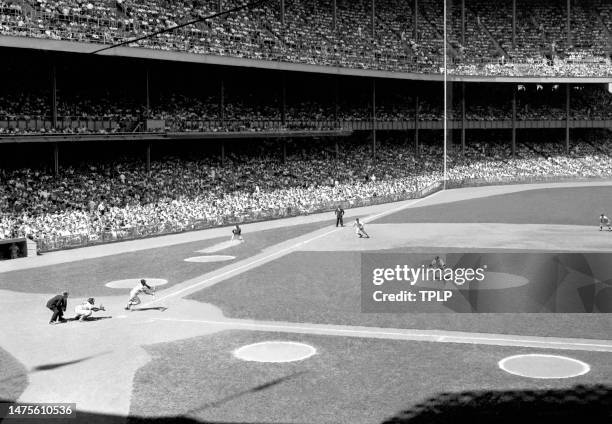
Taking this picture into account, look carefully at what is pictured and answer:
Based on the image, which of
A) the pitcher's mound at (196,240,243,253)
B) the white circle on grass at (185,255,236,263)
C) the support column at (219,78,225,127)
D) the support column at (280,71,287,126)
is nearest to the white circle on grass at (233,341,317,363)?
the white circle on grass at (185,255,236,263)

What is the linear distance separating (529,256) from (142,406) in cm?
2031

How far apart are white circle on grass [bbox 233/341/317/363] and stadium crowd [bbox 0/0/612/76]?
1124 inches

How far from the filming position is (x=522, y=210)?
49062 mm

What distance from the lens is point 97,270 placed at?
96.9ft

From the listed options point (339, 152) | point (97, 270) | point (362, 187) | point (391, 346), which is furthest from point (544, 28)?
point (391, 346)

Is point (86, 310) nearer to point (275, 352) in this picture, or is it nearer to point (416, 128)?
point (275, 352)

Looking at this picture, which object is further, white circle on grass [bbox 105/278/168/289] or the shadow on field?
white circle on grass [bbox 105/278/168/289]

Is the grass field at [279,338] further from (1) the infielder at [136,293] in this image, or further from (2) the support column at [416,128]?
(2) the support column at [416,128]

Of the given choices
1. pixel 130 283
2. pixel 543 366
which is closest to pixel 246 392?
pixel 543 366

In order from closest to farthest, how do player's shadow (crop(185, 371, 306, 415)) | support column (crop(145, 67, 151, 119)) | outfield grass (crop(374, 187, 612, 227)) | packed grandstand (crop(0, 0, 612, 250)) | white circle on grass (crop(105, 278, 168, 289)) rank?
1. player's shadow (crop(185, 371, 306, 415))
2. white circle on grass (crop(105, 278, 168, 289))
3. packed grandstand (crop(0, 0, 612, 250))
4. outfield grass (crop(374, 187, 612, 227))
5. support column (crop(145, 67, 151, 119))

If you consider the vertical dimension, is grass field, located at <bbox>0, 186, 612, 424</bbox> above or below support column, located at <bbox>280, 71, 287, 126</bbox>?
below

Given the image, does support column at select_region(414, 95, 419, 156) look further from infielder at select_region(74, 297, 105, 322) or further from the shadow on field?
the shadow on field

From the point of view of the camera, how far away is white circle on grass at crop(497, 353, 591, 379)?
15.7 m

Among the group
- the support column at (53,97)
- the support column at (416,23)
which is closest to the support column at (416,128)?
the support column at (416,23)
